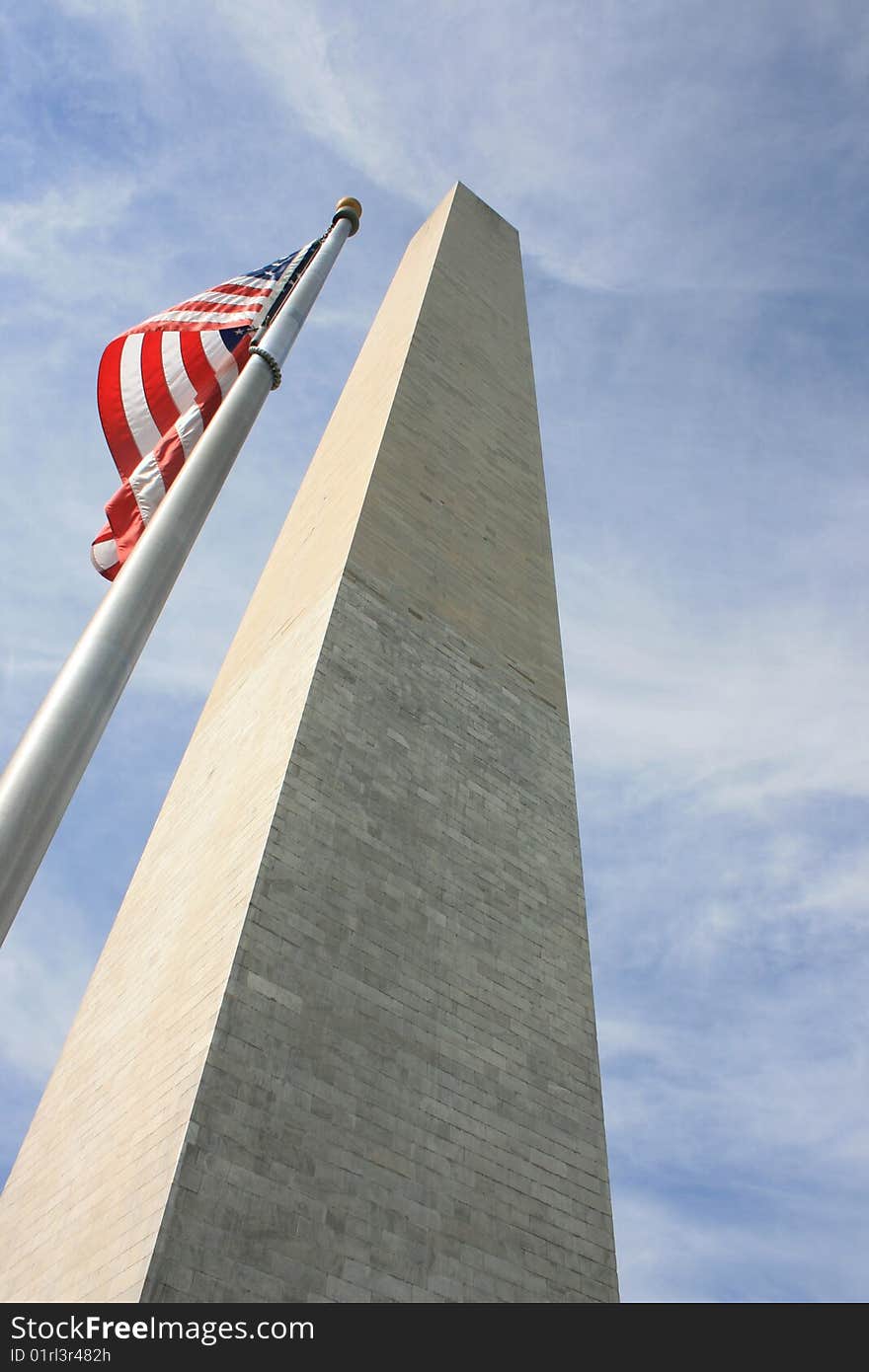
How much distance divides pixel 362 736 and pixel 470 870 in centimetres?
153

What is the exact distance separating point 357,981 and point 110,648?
443 centimetres

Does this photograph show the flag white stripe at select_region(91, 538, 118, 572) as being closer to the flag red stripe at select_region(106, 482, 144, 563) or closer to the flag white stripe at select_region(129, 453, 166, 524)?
the flag red stripe at select_region(106, 482, 144, 563)

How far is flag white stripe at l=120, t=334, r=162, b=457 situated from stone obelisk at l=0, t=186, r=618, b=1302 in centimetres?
343

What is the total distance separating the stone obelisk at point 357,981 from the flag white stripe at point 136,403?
135 inches

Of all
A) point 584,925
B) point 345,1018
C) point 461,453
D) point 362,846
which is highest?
point 461,453

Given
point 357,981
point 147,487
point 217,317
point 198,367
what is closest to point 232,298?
point 217,317

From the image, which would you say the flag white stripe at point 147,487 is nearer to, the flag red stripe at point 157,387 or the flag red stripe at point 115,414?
the flag red stripe at point 115,414

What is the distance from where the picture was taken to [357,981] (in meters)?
8.88

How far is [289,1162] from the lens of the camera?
7.59 meters

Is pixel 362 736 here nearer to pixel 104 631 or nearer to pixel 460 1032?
pixel 460 1032

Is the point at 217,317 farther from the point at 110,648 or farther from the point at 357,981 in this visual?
the point at 357,981

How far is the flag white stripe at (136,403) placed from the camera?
6.96m
